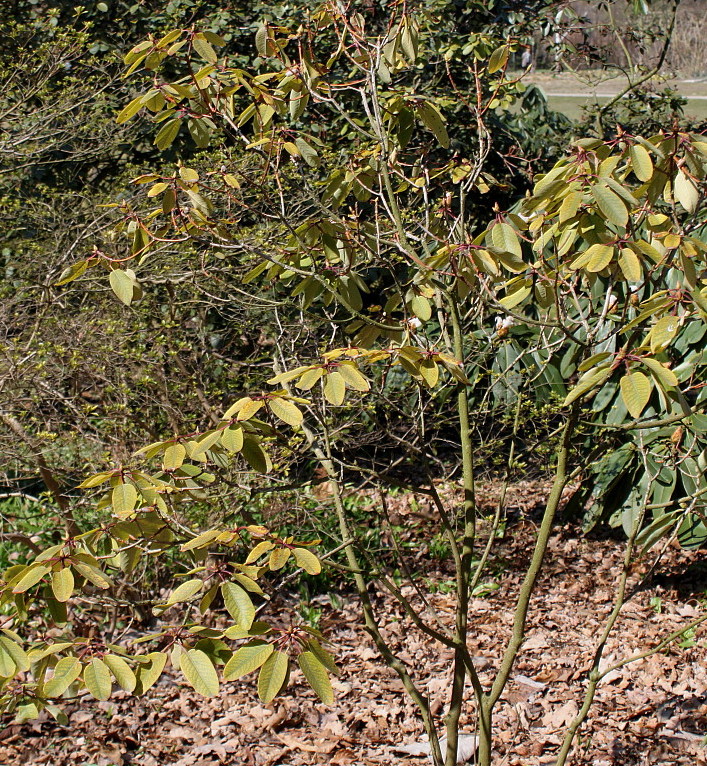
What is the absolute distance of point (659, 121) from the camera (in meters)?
6.90

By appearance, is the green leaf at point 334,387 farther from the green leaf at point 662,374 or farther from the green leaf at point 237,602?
the green leaf at point 662,374

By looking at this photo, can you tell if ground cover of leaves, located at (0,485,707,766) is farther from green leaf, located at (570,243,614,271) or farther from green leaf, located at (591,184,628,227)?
green leaf, located at (591,184,628,227)

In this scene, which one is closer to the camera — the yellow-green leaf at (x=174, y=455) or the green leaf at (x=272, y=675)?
the green leaf at (x=272, y=675)

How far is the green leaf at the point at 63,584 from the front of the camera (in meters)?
1.55

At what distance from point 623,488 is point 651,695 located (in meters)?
1.24

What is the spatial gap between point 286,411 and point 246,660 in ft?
1.53

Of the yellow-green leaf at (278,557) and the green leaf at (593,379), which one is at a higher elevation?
the green leaf at (593,379)

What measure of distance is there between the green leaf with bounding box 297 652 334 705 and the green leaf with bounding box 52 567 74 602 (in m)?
0.47

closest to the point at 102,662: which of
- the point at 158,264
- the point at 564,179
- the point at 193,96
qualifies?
the point at 564,179

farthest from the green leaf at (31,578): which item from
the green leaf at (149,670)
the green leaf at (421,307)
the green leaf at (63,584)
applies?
the green leaf at (421,307)

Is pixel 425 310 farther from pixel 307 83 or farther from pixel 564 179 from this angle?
pixel 307 83

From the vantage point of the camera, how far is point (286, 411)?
159cm

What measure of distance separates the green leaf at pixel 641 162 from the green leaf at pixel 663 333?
0.31 meters

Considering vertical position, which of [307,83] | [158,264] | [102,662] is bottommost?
[158,264]
